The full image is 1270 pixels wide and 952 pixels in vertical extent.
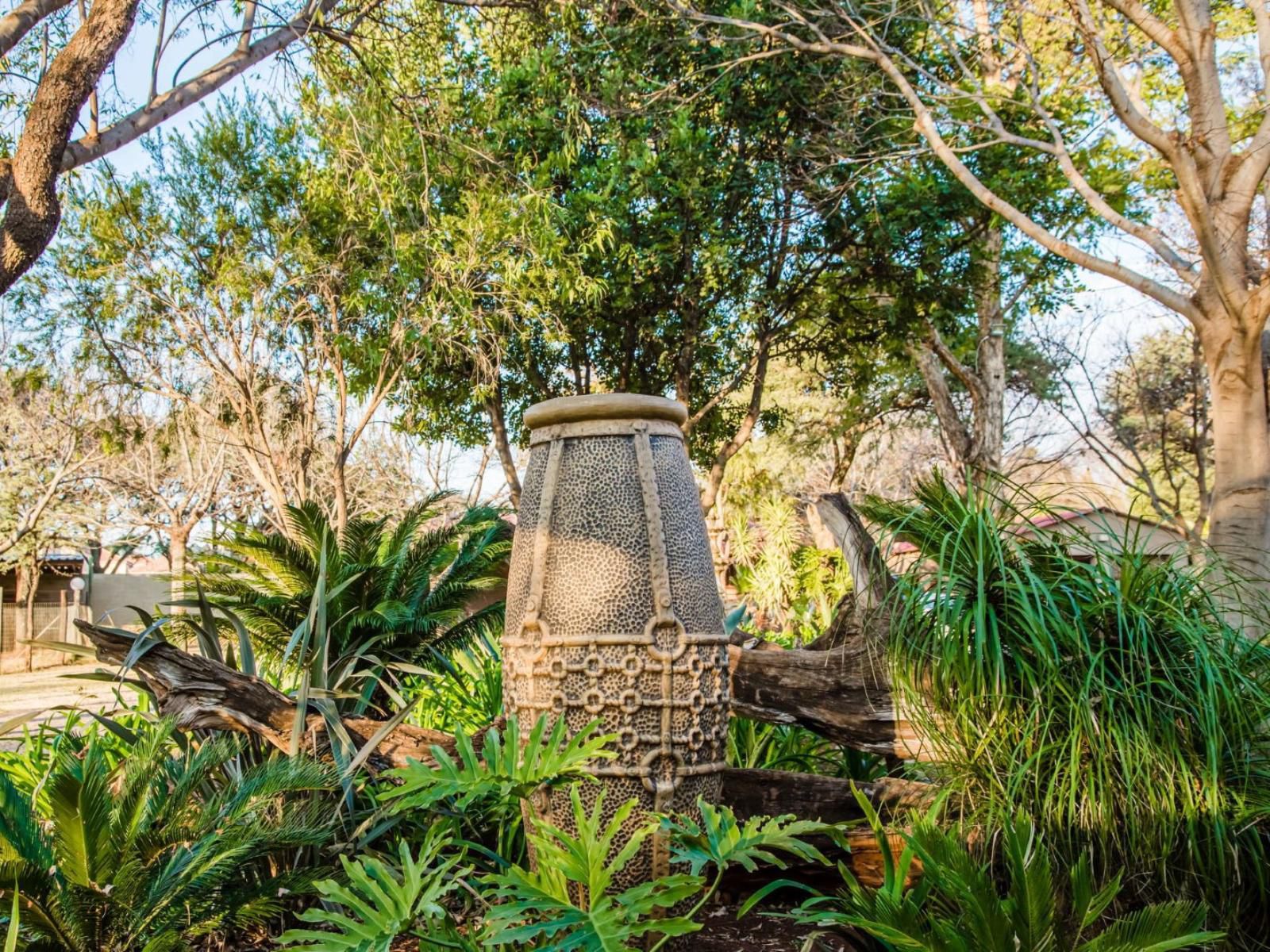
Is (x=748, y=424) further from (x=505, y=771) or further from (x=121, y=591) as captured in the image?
(x=121, y=591)

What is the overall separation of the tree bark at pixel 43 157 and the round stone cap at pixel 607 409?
3075mm

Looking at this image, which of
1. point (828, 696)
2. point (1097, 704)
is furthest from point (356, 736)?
point (1097, 704)

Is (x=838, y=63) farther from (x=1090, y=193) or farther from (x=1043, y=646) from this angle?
(x=1043, y=646)

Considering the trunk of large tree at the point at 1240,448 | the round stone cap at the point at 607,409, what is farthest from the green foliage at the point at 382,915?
the trunk of large tree at the point at 1240,448

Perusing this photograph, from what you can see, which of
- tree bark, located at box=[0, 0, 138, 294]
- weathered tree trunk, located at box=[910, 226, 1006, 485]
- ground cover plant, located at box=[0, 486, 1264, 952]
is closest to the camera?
ground cover plant, located at box=[0, 486, 1264, 952]

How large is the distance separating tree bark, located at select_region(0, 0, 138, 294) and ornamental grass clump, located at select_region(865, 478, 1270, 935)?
4.36m

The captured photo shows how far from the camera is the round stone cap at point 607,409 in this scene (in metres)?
3.16

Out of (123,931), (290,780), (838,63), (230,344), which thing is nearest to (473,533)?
(290,780)

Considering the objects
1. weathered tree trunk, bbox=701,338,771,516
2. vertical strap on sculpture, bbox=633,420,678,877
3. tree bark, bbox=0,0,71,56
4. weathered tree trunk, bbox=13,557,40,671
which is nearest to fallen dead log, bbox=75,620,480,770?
vertical strap on sculpture, bbox=633,420,678,877

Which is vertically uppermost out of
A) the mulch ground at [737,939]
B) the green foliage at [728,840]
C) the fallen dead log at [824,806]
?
the green foliage at [728,840]

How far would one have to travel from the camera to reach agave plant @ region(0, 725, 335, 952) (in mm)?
2412

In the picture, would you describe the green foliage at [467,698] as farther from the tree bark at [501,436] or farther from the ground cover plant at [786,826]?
the tree bark at [501,436]

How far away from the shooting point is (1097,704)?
3047mm

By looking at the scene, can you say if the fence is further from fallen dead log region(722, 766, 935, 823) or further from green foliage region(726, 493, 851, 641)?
fallen dead log region(722, 766, 935, 823)
